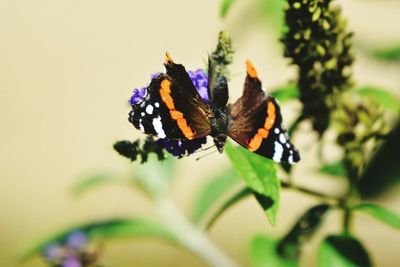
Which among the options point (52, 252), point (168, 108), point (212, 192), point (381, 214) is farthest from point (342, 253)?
point (52, 252)

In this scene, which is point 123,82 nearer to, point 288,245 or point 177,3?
point 177,3

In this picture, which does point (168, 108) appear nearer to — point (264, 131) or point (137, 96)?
point (137, 96)

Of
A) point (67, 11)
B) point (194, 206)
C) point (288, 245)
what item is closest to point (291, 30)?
point (288, 245)

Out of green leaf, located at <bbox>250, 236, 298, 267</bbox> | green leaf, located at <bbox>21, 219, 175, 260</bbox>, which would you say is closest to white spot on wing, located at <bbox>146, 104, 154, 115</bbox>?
green leaf, located at <bbox>250, 236, 298, 267</bbox>

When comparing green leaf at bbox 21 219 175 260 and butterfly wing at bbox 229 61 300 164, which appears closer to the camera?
butterfly wing at bbox 229 61 300 164

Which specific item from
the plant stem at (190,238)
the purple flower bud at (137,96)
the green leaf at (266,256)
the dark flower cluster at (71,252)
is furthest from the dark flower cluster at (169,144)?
the plant stem at (190,238)

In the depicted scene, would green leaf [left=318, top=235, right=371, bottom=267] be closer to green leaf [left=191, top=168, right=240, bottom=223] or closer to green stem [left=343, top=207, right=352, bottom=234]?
green stem [left=343, top=207, right=352, bottom=234]
